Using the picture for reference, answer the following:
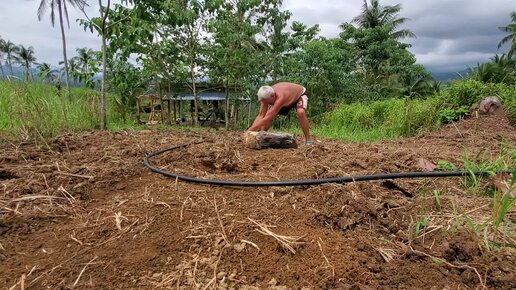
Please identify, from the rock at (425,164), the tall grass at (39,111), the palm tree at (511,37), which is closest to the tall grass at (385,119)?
the rock at (425,164)

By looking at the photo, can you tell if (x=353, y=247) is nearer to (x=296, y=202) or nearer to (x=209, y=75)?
(x=296, y=202)

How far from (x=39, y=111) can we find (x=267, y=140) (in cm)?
213

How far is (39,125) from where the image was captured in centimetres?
363

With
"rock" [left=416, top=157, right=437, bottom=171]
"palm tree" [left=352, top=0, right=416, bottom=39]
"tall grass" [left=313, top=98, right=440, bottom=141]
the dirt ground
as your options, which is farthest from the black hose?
"palm tree" [left=352, top=0, right=416, bottom=39]

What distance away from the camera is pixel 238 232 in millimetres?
1731

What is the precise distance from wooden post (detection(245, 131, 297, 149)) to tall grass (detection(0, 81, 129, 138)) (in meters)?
1.84

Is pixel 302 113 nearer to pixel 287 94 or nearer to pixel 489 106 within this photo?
pixel 287 94

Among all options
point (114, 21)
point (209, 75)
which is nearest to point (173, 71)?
point (209, 75)

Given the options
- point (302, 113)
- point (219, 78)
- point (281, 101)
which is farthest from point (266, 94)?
point (219, 78)

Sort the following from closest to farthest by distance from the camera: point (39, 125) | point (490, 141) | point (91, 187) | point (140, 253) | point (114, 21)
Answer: point (140, 253)
point (91, 187)
point (39, 125)
point (490, 141)
point (114, 21)

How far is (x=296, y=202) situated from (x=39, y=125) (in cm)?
279

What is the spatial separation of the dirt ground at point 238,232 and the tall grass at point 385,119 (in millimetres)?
4286

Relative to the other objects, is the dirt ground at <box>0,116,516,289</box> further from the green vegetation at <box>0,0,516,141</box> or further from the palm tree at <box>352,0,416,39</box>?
the palm tree at <box>352,0,416,39</box>

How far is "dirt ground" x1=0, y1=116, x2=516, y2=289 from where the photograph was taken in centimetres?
149
